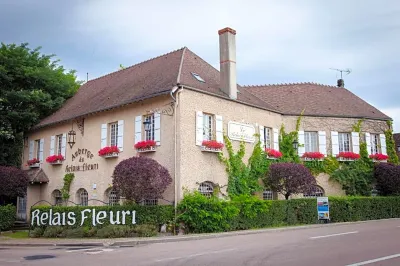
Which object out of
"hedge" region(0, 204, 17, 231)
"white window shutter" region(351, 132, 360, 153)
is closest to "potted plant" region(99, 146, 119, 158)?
"hedge" region(0, 204, 17, 231)

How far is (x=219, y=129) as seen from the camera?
797 inches

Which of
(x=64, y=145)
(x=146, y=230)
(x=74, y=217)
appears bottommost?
(x=146, y=230)

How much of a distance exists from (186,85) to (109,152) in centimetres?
530

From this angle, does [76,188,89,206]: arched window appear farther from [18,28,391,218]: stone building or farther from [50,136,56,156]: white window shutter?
[50,136,56,156]: white window shutter

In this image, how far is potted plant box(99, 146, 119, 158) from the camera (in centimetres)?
2062

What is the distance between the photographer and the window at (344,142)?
2569cm

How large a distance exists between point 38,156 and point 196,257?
1929cm

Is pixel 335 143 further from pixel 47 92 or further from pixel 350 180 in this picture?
pixel 47 92

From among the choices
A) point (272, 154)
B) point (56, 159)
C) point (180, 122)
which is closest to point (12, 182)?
point (56, 159)

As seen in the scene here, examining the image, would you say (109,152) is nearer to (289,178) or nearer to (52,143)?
(52,143)

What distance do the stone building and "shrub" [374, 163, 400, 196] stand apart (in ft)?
5.04

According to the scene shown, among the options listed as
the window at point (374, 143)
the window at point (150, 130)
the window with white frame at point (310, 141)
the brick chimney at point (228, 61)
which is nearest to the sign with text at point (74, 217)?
the window at point (150, 130)

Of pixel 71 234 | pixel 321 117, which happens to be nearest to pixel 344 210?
pixel 321 117

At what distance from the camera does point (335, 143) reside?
25219mm
